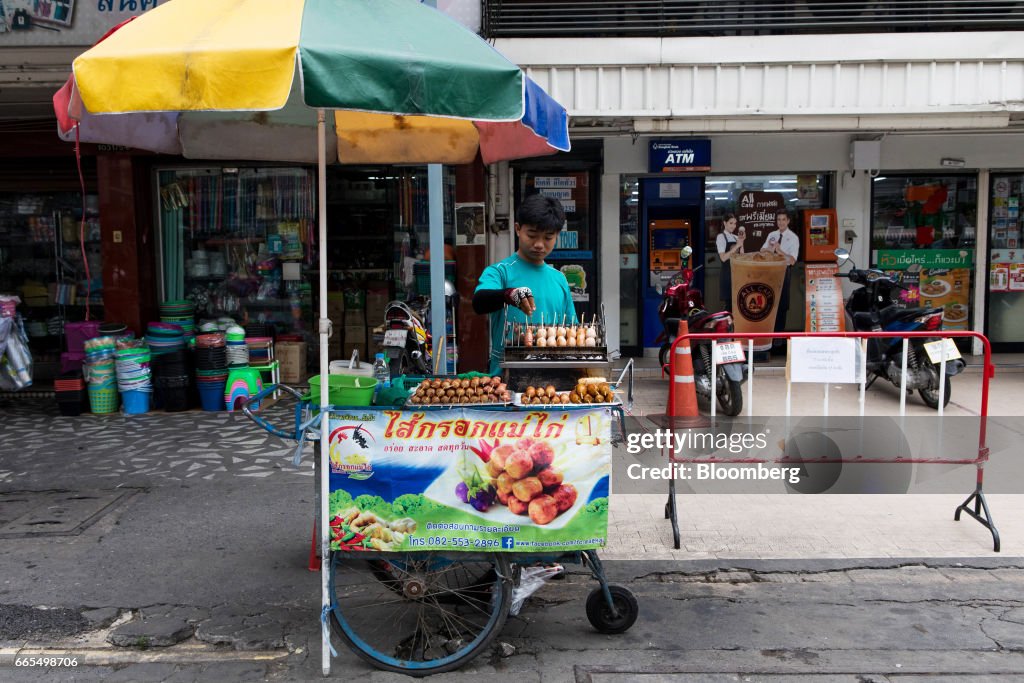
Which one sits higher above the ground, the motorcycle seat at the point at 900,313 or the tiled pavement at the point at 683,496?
the motorcycle seat at the point at 900,313

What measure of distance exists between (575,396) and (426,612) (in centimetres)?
136

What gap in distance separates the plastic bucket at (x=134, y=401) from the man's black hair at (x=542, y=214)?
6.12 m

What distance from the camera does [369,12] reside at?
358 cm

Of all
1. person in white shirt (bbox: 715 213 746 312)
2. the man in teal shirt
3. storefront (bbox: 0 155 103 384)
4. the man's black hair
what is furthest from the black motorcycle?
storefront (bbox: 0 155 103 384)

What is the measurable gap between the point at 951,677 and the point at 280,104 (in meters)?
3.85

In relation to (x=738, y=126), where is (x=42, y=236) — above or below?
below

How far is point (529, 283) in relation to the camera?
514cm

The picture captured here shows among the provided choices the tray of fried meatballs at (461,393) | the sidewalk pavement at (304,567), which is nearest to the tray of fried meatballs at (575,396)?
the tray of fried meatballs at (461,393)

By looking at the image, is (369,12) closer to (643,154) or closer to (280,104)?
(280,104)

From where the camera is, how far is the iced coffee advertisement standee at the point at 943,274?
11.6 m

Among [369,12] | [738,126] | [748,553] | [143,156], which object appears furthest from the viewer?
[143,156]

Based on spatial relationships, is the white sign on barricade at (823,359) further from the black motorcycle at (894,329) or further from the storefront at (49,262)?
the storefront at (49,262)

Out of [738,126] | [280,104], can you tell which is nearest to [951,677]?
[280,104]

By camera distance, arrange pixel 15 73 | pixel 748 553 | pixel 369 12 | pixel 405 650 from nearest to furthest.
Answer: pixel 369 12
pixel 405 650
pixel 748 553
pixel 15 73
